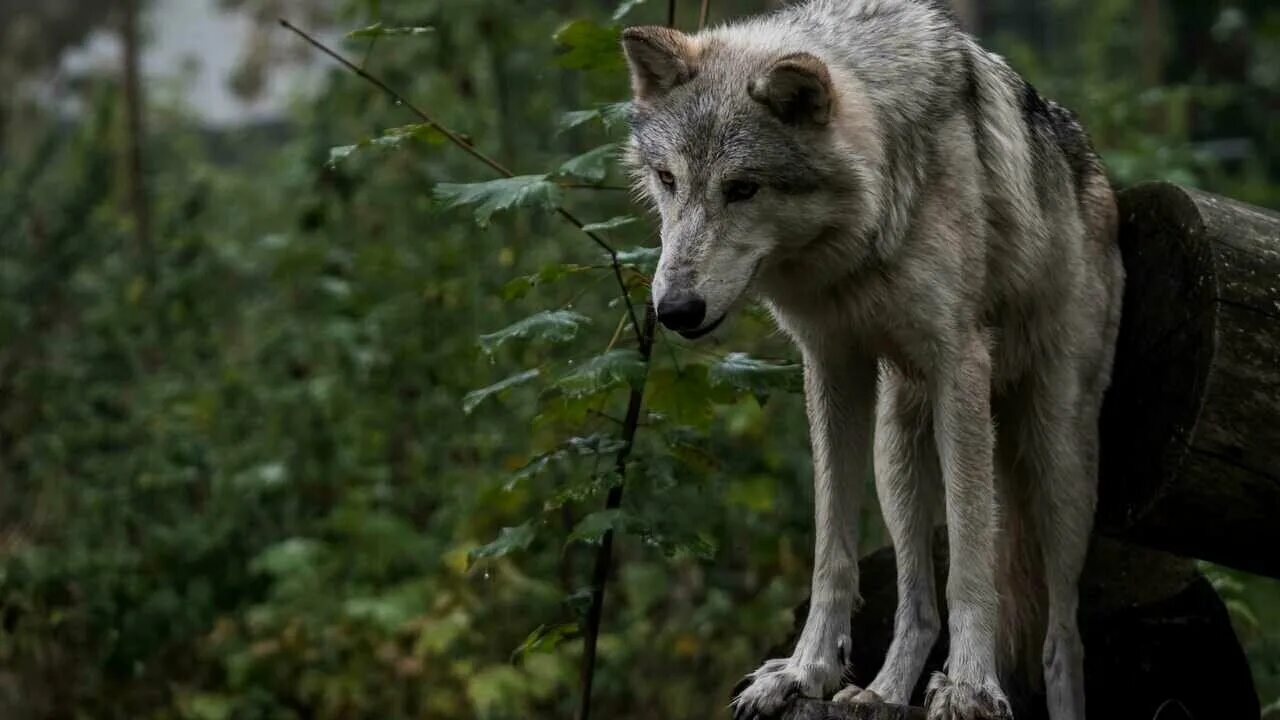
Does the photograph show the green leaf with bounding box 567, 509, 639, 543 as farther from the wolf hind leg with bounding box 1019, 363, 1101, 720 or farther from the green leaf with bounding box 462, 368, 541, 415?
the wolf hind leg with bounding box 1019, 363, 1101, 720

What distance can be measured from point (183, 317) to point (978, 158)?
5911 mm

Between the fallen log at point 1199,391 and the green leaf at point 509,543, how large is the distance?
1.76m

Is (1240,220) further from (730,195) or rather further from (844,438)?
(730,195)

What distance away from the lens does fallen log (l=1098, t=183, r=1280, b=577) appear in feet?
12.6

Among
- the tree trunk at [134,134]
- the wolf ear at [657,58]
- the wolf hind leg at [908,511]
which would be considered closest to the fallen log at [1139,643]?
the wolf hind leg at [908,511]

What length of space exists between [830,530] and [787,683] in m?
0.46

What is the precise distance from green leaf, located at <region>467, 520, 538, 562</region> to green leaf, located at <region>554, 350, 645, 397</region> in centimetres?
47

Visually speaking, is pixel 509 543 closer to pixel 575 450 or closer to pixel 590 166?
pixel 575 450

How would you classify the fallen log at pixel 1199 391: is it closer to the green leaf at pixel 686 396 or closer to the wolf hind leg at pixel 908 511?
the wolf hind leg at pixel 908 511

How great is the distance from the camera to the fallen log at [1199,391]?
12.6 ft

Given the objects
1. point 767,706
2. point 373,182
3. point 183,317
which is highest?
point 767,706

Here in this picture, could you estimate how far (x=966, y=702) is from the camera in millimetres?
3928

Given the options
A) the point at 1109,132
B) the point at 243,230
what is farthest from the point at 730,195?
the point at 243,230

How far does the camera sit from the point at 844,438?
435cm
